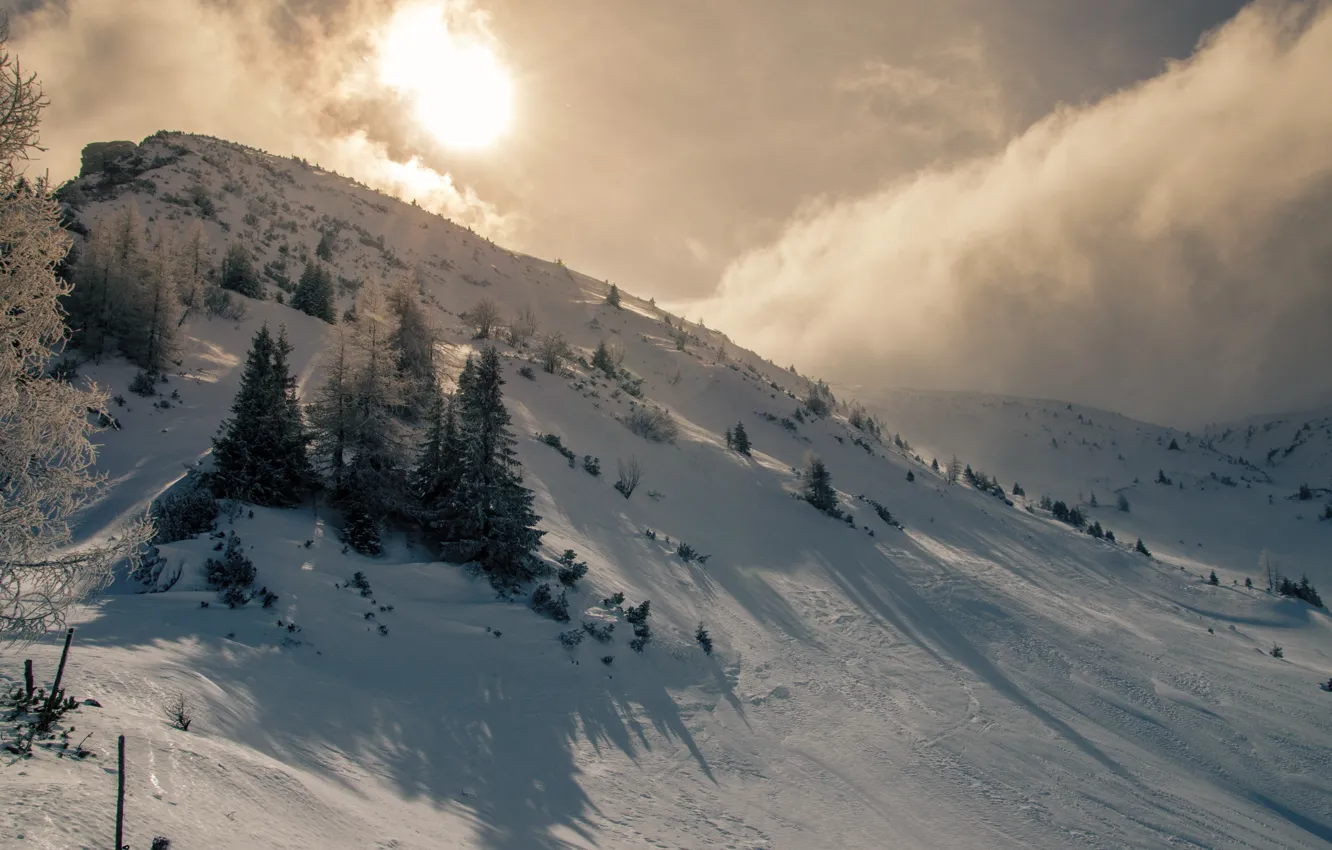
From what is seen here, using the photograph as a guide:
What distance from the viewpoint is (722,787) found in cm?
1278

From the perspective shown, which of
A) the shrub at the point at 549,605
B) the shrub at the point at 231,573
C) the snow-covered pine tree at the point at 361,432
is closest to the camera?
the shrub at the point at 231,573

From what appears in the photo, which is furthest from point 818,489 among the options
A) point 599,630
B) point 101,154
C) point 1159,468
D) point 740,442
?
point 1159,468

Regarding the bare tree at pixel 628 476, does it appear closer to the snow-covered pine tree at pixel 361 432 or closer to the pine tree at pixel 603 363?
the snow-covered pine tree at pixel 361 432

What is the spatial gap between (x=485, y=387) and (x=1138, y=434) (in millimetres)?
150708

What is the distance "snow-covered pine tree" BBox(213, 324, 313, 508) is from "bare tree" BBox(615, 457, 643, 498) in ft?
44.4

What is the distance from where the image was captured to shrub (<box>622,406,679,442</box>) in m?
36.3

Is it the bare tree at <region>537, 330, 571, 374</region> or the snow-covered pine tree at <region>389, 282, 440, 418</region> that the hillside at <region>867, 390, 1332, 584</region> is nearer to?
the bare tree at <region>537, 330, 571, 374</region>

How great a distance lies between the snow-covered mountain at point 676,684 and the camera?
8922 millimetres

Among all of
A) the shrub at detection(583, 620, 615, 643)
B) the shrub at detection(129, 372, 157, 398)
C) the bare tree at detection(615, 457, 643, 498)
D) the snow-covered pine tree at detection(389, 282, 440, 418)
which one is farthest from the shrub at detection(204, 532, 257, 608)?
the bare tree at detection(615, 457, 643, 498)

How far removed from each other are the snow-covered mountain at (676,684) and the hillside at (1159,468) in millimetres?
44198

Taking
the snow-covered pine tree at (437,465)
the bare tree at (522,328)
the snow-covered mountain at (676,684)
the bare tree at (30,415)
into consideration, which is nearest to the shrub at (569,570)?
the snow-covered mountain at (676,684)

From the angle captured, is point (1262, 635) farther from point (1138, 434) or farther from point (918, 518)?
point (1138, 434)

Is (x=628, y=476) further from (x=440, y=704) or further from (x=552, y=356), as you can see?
(x=440, y=704)

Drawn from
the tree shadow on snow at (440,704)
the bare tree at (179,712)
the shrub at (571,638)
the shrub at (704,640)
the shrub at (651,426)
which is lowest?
the tree shadow on snow at (440,704)
